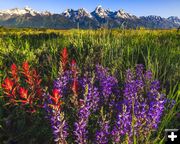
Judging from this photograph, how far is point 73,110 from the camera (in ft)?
11.3

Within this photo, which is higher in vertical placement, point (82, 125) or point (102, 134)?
point (82, 125)

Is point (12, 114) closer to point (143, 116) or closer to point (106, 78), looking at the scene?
point (106, 78)

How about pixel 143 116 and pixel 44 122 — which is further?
pixel 44 122

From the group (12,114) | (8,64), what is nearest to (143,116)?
(12,114)

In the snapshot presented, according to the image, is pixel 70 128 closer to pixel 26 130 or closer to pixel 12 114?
pixel 26 130

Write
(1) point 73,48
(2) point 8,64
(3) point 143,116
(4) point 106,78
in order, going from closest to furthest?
(3) point 143,116
(4) point 106,78
(2) point 8,64
(1) point 73,48

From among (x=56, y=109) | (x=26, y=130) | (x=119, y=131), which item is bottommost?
(x=26, y=130)

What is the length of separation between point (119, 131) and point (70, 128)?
0.85m

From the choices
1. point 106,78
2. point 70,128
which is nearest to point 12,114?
point 70,128

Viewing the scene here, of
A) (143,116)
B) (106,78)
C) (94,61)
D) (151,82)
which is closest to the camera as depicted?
(143,116)

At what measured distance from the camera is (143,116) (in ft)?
10.1

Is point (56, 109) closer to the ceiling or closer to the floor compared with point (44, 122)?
closer to the ceiling

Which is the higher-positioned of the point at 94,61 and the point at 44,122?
the point at 94,61

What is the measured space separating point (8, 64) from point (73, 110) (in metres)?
3.66
